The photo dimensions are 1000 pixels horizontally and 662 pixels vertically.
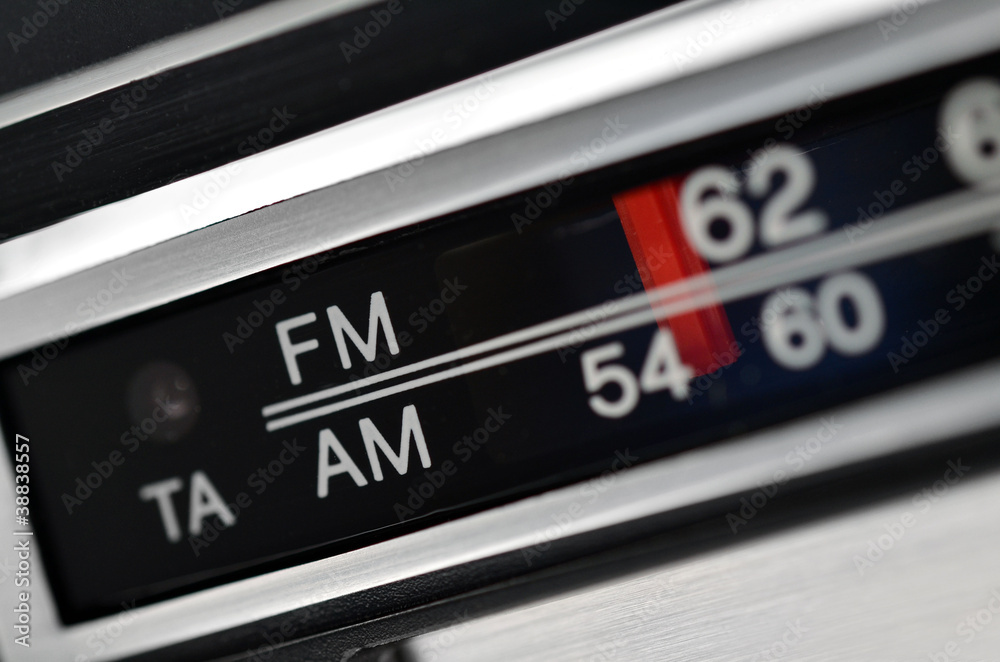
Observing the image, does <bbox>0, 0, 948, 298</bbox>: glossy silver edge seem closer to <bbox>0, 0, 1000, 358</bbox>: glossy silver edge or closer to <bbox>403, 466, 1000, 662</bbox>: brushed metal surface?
<bbox>0, 0, 1000, 358</bbox>: glossy silver edge

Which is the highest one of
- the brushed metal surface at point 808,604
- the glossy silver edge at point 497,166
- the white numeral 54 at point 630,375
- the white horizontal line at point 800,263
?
the glossy silver edge at point 497,166

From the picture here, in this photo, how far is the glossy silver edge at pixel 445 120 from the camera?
410mm

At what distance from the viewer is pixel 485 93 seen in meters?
0.43

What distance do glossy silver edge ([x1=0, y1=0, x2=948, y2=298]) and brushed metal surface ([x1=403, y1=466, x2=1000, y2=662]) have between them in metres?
A: 0.26

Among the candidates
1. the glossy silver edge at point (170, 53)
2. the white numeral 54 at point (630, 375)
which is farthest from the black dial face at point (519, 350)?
the glossy silver edge at point (170, 53)

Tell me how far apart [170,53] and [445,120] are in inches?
6.9

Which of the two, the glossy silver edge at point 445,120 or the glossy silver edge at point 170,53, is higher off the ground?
the glossy silver edge at point 170,53

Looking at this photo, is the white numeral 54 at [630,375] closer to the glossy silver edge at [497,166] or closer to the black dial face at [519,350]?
the black dial face at [519,350]

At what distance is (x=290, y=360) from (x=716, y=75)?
29 centimetres

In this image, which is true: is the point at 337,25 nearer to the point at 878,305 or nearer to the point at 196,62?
the point at 196,62

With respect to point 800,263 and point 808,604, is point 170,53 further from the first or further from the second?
point 808,604

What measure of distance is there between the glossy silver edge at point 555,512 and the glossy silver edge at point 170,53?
0.73 feet

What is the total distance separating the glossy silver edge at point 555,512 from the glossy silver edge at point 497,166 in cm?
13

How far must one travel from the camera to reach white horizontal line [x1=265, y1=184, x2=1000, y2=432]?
41 cm
